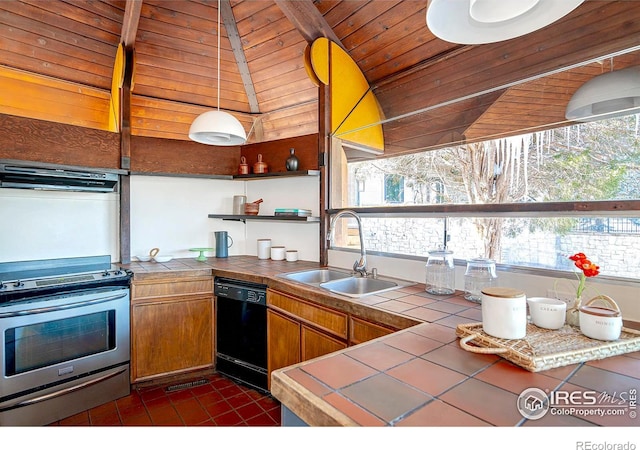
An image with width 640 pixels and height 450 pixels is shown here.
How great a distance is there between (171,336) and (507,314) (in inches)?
95.5

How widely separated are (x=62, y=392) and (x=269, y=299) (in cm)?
146

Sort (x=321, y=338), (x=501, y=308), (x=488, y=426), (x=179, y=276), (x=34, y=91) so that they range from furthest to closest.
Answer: (x=34, y=91) → (x=179, y=276) → (x=321, y=338) → (x=501, y=308) → (x=488, y=426)

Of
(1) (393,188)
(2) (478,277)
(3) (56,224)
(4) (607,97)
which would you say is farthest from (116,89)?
(4) (607,97)

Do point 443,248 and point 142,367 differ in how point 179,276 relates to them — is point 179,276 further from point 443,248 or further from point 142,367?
point 443,248

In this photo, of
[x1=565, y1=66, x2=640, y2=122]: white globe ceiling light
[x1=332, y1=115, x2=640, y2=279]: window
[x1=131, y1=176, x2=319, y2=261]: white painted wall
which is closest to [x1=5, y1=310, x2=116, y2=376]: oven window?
[x1=131, y1=176, x2=319, y2=261]: white painted wall

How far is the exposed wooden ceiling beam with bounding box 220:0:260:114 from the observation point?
3.09m

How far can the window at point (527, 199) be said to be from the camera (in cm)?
158

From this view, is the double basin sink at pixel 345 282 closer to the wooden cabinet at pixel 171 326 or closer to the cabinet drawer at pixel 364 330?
the cabinet drawer at pixel 364 330

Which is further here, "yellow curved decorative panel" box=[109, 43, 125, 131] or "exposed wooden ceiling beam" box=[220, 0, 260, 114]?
"exposed wooden ceiling beam" box=[220, 0, 260, 114]

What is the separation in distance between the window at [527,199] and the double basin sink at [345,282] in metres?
0.30

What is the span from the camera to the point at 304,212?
3.01 meters

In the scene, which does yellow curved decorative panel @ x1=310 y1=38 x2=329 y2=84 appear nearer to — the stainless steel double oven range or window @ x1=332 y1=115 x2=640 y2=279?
window @ x1=332 y1=115 x2=640 y2=279

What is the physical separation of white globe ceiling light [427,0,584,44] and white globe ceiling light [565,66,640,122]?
0.79 metres

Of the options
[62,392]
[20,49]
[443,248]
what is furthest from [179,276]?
[20,49]
